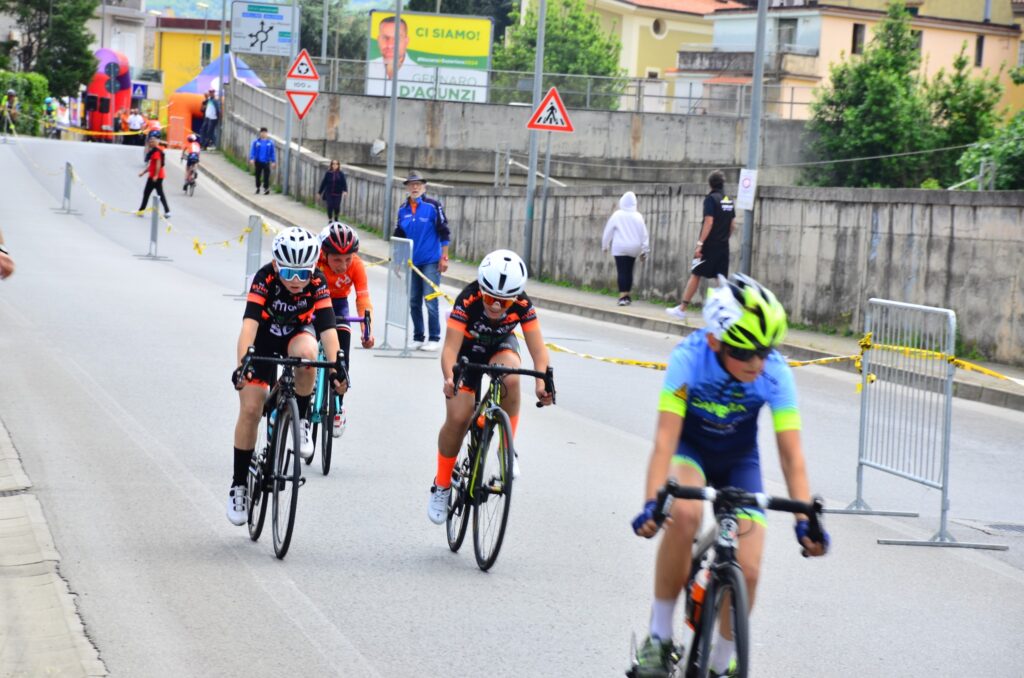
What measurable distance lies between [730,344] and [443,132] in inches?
1616

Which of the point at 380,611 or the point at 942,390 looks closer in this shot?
the point at 380,611

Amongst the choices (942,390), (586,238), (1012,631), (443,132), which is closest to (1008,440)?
(942,390)

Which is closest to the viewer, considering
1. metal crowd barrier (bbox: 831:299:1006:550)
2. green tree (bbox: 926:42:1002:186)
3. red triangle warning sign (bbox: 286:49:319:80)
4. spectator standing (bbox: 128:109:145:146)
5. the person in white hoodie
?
metal crowd barrier (bbox: 831:299:1006:550)

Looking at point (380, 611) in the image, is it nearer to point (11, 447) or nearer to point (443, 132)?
point (11, 447)

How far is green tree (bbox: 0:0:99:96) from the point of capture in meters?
84.9

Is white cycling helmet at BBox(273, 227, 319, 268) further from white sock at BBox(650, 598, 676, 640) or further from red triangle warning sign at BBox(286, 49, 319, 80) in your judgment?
red triangle warning sign at BBox(286, 49, 319, 80)

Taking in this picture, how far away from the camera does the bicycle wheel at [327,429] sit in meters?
10.2

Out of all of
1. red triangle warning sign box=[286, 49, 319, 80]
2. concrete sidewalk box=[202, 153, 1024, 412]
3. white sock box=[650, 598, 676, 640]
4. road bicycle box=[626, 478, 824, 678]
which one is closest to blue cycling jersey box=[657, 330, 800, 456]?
road bicycle box=[626, 478, 824, 678]

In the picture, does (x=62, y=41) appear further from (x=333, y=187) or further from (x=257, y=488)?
(x=257, y=488)

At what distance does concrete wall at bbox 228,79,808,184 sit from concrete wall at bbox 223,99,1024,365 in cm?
1593

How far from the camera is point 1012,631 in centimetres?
704

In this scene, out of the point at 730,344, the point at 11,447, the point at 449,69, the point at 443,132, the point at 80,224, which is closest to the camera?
the point at 730,344

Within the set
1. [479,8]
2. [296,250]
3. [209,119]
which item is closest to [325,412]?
[296,250]

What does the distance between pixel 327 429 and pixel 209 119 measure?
4966 centimetres
